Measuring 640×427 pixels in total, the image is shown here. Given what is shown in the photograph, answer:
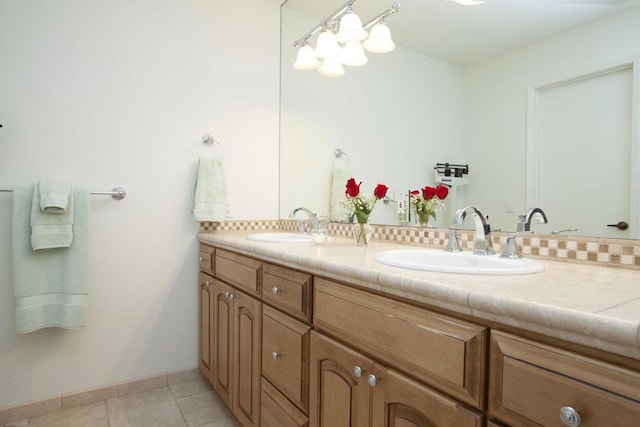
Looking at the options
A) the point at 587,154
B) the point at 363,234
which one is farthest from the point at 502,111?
the point at 363,234

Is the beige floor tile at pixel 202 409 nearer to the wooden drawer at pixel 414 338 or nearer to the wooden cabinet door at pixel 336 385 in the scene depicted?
the wooden cabinet door at pixel 336 385

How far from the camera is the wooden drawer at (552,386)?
0.47 meters

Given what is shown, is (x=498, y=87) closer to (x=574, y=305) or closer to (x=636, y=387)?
(x=574, y=305)

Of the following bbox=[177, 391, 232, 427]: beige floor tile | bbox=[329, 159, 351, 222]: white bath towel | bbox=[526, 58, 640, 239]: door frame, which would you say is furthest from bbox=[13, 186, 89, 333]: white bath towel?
bbox=[526, 58, 640, 239]: door frame

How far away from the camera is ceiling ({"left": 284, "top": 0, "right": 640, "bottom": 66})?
3.63ft

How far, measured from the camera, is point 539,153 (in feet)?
3.85

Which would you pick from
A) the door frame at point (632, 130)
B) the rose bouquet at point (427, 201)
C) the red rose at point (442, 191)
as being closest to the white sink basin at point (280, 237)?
the rose bouquet at point (427, 201)

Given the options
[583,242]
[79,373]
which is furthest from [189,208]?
[583,242]

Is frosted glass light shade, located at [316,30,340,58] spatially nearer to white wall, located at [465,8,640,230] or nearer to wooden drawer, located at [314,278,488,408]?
white wall, located at [465,8,640,230]

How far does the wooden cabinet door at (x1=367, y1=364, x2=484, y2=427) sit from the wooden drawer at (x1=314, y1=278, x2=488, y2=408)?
0.06 ft

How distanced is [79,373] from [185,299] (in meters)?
0.60

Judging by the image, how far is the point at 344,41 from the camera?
1864mm

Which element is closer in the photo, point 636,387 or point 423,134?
point 636,387

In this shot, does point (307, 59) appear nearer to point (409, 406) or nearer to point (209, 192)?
point (209, 192)
